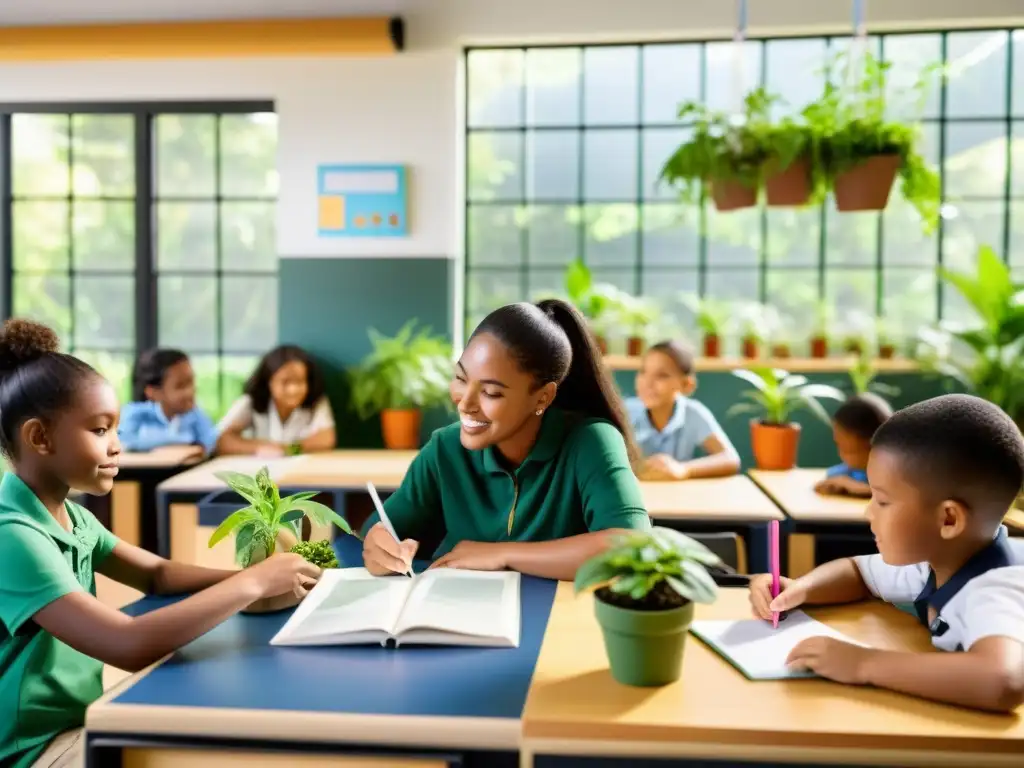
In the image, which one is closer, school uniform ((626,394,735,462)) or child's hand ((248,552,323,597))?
child's hand ((248,552,323,597))

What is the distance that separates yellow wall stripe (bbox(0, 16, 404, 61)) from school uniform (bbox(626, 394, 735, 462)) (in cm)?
220

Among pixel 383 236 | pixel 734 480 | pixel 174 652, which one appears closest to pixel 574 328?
pixel 174 652

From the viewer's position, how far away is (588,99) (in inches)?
200

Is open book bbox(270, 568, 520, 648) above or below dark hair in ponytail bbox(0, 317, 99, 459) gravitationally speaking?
below

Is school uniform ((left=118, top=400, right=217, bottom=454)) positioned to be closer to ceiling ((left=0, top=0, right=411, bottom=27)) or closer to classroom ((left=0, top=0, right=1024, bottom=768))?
classroom ((left=0, top=0, right=1024, bottom=768))

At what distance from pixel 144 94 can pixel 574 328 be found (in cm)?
373

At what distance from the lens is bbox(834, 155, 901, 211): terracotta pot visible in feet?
11.8

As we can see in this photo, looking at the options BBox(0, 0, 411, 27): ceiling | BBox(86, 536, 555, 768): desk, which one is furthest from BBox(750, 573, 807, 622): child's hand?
BBox(0, 0, 411, 27): ceiling

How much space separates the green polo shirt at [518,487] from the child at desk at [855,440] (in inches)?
57.8

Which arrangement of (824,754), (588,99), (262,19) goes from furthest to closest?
(588,99), (262,19), (824,754)

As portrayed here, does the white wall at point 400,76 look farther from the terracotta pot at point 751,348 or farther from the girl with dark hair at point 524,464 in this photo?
the girl with dark hair at point 524,464

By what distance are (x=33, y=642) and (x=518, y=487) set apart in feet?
3.00

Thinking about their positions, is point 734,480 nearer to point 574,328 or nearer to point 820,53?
point 574,328

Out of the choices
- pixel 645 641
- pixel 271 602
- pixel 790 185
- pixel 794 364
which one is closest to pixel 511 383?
pixel 271 602
